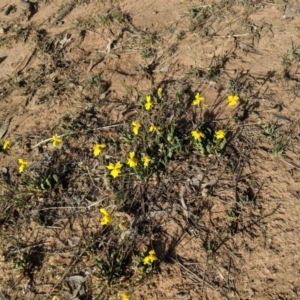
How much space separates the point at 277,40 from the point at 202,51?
0.87 metres

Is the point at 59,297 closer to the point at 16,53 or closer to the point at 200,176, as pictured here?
the point at 200,176

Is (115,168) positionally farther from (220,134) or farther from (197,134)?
(220,134)

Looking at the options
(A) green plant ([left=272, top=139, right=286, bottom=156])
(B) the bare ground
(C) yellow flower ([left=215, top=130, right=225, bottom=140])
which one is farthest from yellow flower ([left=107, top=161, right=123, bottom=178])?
(A) green plant ([left=272, top=139, right=286, bottom=156])

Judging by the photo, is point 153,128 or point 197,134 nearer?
point 197,134

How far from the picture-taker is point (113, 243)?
11.2 feet

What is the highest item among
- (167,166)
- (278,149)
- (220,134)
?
(220,134)

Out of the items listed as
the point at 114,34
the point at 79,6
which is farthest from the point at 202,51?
the point at 79,6

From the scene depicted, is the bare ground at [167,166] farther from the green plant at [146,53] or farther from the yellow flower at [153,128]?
the yellow flower at [153,128]

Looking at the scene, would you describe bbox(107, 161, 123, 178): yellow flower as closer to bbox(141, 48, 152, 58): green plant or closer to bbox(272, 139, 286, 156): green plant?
bbox(272, 139, 286, 156): green plant

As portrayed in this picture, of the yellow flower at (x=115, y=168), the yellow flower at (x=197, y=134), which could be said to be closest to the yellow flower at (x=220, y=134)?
the yellow flower at (x=197, y=134)

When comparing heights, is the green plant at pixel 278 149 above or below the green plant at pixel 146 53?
below

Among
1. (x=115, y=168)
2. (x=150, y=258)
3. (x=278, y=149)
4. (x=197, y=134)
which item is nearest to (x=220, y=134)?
(x=197, y=134)

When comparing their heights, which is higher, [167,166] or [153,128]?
[153,128]

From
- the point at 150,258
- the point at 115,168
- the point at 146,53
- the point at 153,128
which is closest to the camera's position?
the point at 150,258
